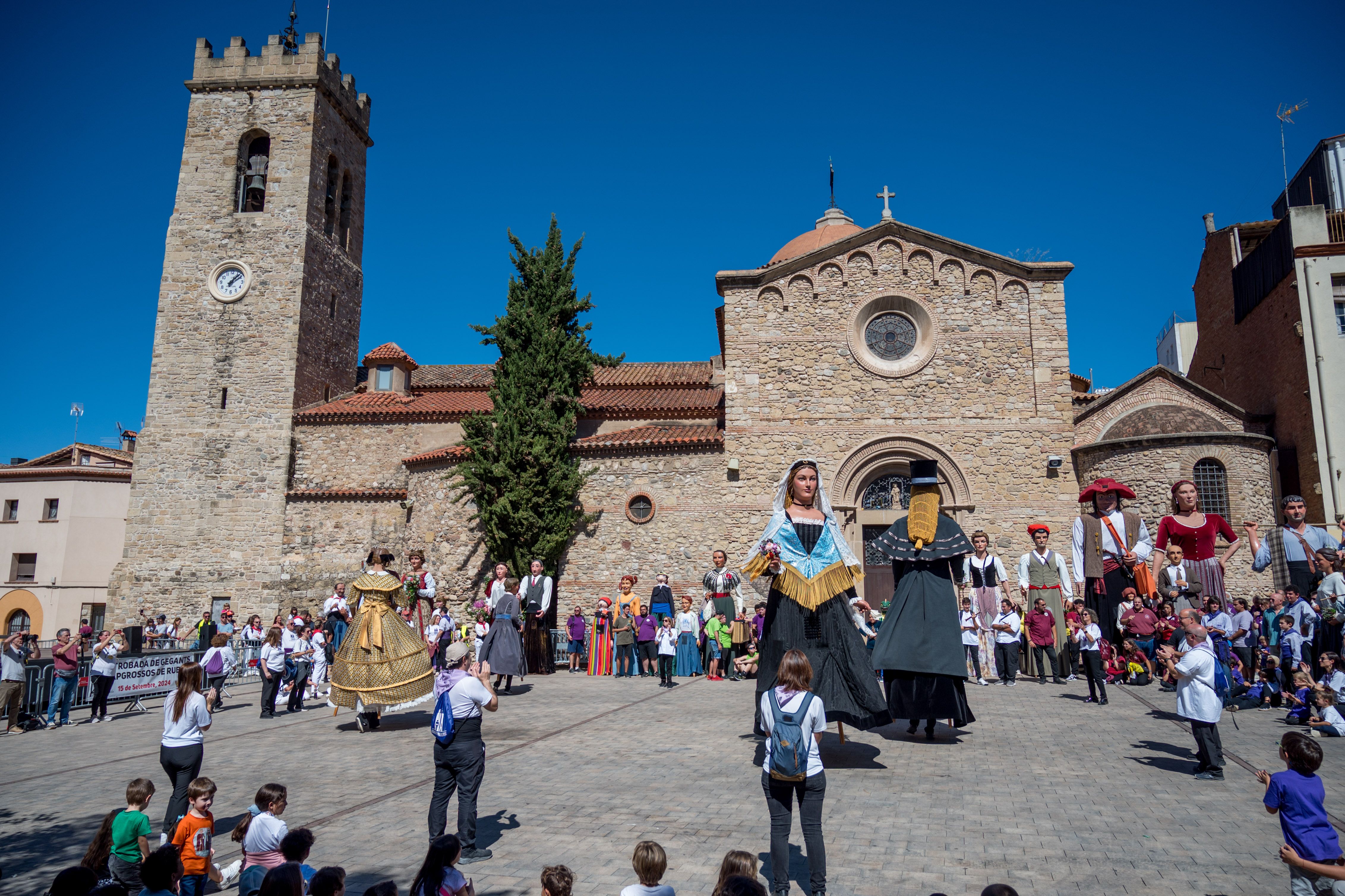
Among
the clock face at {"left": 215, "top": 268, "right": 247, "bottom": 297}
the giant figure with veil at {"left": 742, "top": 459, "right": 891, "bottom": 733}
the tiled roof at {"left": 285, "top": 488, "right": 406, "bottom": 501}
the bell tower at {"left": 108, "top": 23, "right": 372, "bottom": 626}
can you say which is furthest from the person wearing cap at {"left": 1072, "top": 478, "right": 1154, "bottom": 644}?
the clock face at {"left": 215, "top": 268, "right": 247, "bottom": 297}

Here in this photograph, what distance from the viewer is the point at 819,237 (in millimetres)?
30062

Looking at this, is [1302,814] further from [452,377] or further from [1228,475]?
[452,377]

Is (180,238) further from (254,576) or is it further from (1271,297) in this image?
(1271,297)

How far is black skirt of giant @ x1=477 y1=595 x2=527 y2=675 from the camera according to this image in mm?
12398

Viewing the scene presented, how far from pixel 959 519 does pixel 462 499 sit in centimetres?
1280

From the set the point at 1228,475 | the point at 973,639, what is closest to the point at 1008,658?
the point at 973,639

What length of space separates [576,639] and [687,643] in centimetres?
287

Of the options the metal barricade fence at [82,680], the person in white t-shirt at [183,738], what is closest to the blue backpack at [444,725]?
the person in white t-shirt at [183,738]

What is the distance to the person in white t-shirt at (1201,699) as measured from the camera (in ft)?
22.0

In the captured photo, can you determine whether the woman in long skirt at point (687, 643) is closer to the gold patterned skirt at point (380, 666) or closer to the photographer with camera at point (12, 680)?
the gold patterned skirt at point (380, 666)

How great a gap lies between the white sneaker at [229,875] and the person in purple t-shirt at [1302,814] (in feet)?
19.9

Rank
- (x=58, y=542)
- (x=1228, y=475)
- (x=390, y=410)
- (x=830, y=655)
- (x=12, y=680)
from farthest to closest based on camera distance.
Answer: (x=58, y=542)
(x=390, y=410)
(x=1228, y=475)
(x=12, y=680)
(x=830, y=655)

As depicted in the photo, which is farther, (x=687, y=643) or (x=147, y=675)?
(x=687, y=643)

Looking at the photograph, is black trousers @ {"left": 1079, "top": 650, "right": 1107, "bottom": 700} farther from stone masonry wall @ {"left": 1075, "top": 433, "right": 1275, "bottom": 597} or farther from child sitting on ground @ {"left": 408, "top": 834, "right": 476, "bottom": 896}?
child sitting on ground @ {"left": 408, "top": 834, "right": 476, "bottom": 896}
